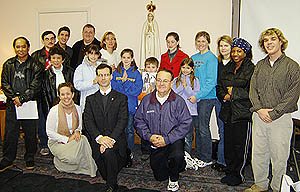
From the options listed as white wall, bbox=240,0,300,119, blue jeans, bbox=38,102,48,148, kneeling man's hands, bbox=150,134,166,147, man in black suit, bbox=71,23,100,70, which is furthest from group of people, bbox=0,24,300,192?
white wall, bbox=240,0,300,119

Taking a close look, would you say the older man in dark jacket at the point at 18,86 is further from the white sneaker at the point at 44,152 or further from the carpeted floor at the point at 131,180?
the white sneaker at the point at 44,152

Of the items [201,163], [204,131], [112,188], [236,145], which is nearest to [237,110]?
[236,145]

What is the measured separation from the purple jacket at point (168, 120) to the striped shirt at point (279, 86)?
0.65 meters

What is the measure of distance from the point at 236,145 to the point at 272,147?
1.35 ft

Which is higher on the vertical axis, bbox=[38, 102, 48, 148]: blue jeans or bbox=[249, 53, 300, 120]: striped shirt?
bbox=[249, 53, 300, 120]: striped shirt

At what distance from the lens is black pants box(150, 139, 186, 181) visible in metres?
3.07

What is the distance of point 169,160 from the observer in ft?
10.2

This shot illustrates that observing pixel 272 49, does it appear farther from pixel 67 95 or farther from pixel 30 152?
pixel 30 152

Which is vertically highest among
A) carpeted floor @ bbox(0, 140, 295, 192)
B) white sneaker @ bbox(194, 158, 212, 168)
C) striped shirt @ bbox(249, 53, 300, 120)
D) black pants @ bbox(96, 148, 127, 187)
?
striped shirt @ bbox(249, 53, 300, 120)

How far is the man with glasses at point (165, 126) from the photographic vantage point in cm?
309

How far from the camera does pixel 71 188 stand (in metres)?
3.08

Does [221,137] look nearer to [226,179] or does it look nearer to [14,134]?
[226,179]

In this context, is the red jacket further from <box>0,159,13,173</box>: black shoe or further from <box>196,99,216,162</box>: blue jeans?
<box>0,159,13,173</box>: black shoe

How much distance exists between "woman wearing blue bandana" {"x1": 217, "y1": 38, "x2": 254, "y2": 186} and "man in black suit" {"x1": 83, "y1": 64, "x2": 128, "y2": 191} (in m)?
0.95
